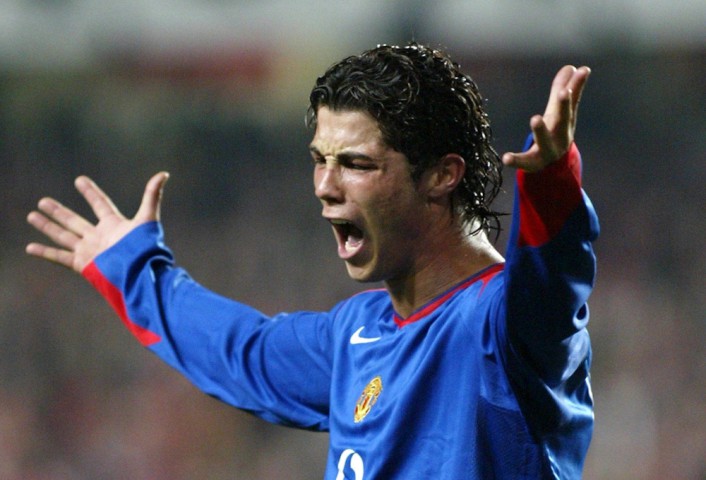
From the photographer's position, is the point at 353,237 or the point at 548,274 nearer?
the point at 548,274

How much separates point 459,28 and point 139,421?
12.5ft

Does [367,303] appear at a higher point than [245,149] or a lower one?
higher

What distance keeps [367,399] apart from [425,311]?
0.22 meters

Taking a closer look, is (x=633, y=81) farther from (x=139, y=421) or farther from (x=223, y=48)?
(x=139, y=421)

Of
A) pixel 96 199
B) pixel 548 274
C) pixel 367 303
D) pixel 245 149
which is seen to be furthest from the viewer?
pixel 245 149

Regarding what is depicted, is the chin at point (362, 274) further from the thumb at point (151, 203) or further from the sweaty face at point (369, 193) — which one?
the thumb at point (151, 203)

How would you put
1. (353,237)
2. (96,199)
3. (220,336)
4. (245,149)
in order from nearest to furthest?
(353,237)
(220,336)
(96,199)
(245,149)

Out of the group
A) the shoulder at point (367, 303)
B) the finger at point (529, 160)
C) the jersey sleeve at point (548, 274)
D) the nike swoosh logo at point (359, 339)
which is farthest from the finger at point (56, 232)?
Result: the finger at point (529, 160)

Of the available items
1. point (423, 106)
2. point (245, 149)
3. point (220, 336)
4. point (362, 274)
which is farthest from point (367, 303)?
point (245, 149)

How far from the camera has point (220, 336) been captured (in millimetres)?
2789

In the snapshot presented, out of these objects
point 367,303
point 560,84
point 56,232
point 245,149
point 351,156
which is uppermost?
point 560,84

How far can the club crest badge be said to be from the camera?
2.21 meters

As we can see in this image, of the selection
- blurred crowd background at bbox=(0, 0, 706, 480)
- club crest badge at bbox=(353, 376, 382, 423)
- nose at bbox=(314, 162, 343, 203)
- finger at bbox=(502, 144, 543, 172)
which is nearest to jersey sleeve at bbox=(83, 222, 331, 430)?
club crest badge at bbox=(353, 376, 382, 423)

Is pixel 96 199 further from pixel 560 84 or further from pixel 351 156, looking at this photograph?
pixel 560 84
